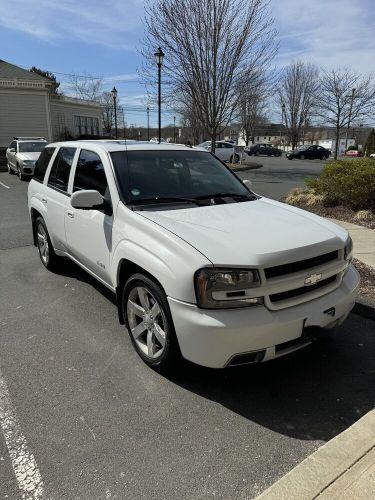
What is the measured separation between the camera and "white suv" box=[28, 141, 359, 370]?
9.18 ft

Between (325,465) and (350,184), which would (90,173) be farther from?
(350,184)

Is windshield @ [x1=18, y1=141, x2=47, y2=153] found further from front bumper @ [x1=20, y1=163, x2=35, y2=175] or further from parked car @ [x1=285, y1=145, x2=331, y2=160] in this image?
parked car @ [x1=285, y1=145, x2=331, y2=160]

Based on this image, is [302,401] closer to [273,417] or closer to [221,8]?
[273,417]

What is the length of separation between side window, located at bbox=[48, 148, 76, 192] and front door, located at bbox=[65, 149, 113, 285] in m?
0.29

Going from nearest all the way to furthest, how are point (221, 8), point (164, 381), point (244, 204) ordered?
point (164, 381)
point (244, 204)
point (221, 8)

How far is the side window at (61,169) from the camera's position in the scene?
4945 millimetres

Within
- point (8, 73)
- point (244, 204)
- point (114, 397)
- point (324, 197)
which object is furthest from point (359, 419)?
point (8, 73)

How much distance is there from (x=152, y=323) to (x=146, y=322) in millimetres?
90

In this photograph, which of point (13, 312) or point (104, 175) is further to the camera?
point (13, 312)

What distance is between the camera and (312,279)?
3.10 m

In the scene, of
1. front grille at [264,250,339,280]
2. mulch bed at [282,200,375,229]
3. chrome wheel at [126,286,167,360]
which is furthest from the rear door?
mulch bed at [282,200,375,229]

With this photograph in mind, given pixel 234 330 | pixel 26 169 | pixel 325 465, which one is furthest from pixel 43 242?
pixel 26 169

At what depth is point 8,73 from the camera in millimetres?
30438

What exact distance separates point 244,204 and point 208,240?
116 cm
